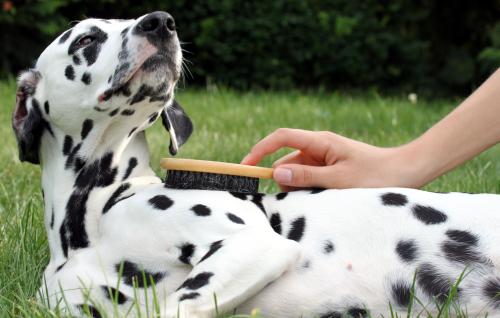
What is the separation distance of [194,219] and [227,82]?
30.3 ft

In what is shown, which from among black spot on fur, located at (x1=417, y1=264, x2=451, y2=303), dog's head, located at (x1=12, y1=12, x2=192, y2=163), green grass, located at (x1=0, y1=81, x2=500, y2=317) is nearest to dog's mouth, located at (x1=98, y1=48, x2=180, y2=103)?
→ dog's head, located at (x1=12, y1=12, x2=192, y2=163)

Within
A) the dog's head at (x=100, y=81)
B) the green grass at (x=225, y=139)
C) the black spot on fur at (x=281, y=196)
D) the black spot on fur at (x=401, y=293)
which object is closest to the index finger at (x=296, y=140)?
the black spot on fur at (x=281, y=196)

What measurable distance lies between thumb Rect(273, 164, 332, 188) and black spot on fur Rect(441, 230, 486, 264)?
506mm

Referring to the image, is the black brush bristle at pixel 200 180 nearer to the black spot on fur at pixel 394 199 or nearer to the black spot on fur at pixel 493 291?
the black spot on fur at pixel 394 199

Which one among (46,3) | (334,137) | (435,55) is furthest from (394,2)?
(334,137)

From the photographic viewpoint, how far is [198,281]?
2.28m

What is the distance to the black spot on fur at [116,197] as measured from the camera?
2648 mm

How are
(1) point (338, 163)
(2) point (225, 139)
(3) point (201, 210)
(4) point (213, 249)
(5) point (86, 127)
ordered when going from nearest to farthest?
(4) point (213, 249) → (3) point (201, 210) → (5) point (86, 127) → (1) point (338, 163) → (2) point (225, 139)

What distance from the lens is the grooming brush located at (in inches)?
101

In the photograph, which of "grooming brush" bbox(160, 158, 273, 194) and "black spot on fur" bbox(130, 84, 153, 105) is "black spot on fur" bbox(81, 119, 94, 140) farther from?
"grooming brush" bbox(160, 158, 273, 194)

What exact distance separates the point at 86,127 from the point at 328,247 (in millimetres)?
970

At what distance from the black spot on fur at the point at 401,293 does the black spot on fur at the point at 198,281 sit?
0.61 metres

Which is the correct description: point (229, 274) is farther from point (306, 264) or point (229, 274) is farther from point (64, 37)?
point (64, 37)

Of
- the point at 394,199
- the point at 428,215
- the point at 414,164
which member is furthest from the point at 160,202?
the point at 414,164
